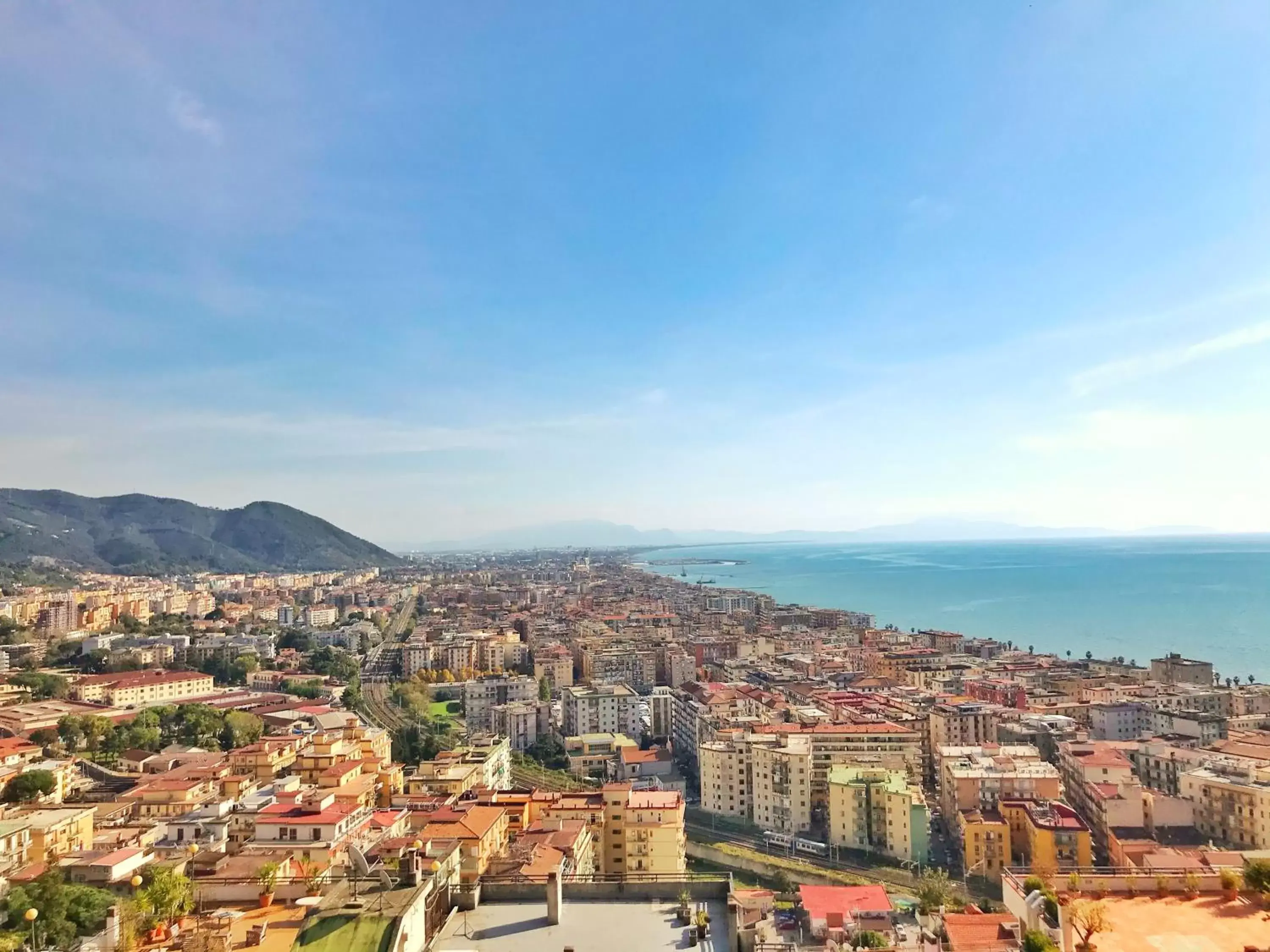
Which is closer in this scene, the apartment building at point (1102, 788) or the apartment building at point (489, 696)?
the apartment building at point (1102, 788)

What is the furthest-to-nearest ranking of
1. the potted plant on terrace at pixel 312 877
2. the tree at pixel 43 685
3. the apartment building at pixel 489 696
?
the apartment building at pixel 489 696
the tree at pixel 43 685
the potted plant on terrace at pixel 312 877

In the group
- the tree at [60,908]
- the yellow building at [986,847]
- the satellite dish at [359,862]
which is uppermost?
the satellite dish at [359,862]

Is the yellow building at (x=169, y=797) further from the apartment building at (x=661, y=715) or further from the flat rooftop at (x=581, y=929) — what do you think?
the apartment building at (x=661, y=715)

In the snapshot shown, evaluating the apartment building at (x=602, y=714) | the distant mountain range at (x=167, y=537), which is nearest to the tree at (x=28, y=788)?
the apartment building at (x=602, y=714)

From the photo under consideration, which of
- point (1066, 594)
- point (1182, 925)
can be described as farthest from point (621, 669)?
point (1066, 594)

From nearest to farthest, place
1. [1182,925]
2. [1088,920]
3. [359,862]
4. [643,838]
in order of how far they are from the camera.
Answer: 1. [359,862]
2. [1088,920]
3. [1182,925]
4. [643,838]

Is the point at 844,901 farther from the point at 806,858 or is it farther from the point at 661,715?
the point at 661,715
